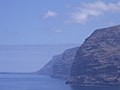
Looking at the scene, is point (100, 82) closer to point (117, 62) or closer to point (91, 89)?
point (117, 62)

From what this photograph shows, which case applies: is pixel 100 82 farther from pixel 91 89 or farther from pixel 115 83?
pixel 91 89

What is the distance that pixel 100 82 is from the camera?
196125 millimetres

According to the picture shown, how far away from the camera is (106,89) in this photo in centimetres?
→ 16425

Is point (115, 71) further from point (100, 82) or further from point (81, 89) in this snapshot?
point (81, 89)

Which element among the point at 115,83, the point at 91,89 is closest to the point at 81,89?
the point at 91,89

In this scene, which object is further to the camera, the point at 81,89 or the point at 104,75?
the point at 104,75

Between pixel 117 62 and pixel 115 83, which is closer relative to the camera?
pixel 115 83

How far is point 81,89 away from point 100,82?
25.5 m

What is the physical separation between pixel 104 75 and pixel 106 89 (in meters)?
32.6

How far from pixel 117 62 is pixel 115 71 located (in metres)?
7.88

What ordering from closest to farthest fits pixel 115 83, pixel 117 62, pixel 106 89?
pixel 106 89 < pixel 115 83 < pixel 117 62

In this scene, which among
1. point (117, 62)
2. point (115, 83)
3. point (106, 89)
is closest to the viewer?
point (106, 89)

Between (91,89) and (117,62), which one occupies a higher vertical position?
(117,62)

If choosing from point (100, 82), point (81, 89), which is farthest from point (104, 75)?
point (81, 89)
